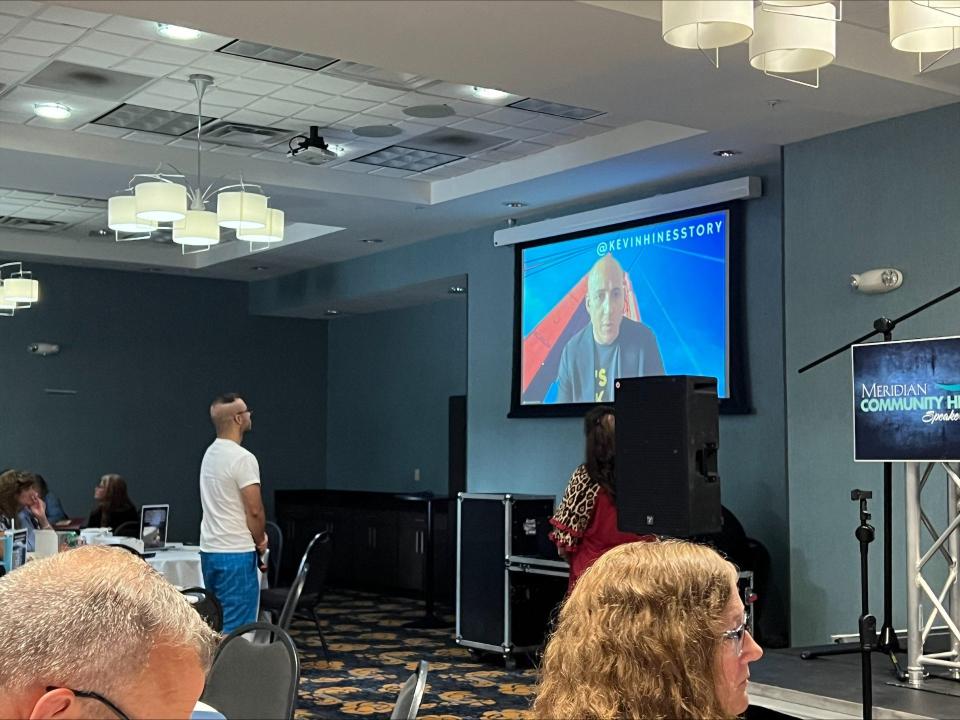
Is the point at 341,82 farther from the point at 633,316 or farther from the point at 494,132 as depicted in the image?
the point at 633,316

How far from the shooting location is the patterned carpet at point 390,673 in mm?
6363

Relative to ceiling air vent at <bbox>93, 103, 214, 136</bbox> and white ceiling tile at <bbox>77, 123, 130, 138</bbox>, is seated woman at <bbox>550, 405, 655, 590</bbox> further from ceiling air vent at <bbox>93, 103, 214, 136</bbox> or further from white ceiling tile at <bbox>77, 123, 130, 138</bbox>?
white ceiling tile at <bbox>77, 123, 130, 138</bbox>

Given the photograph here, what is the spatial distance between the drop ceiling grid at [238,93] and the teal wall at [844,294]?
1.48 meters

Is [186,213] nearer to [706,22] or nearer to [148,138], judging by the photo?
[148,138]

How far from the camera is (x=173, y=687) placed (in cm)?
114

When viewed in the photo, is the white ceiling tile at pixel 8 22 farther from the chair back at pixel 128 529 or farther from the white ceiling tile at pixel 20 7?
the chair back at pixel 128 529

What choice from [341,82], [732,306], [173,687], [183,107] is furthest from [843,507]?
[173,687]

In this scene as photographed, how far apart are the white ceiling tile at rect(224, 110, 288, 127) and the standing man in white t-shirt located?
1.84m

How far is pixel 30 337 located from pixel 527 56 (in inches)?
307

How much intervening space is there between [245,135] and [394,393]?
201 inches

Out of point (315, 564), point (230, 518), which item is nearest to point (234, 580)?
point (230, 518)

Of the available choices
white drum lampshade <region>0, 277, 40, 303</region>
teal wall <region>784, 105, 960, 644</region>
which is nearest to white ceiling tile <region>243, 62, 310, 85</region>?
teal wall <region>784, 105, 960, 644</region>

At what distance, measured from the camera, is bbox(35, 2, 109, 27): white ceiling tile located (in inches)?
206

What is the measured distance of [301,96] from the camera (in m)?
6.52
